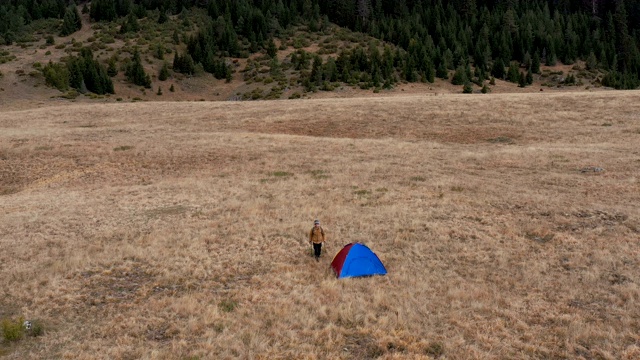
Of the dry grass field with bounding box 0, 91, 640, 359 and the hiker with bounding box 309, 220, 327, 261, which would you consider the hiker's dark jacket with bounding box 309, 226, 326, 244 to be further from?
the dry grass field with bounding box 0, 91, 640, 359

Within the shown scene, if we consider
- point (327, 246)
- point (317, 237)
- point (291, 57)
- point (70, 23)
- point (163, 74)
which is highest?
point (70, 23)

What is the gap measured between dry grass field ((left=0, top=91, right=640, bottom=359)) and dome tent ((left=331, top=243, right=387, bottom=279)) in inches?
15.7

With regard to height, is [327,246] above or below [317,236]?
below

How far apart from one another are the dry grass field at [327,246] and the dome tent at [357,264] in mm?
400

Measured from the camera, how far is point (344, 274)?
13531 millimetres

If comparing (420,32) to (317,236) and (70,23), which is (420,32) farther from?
(317,236)

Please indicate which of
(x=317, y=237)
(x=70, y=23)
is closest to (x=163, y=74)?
(x=70, y=23)

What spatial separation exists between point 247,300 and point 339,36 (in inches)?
3786

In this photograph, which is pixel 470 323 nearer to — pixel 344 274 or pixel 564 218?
pixel 344 274

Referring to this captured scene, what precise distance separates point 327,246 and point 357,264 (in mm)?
2539

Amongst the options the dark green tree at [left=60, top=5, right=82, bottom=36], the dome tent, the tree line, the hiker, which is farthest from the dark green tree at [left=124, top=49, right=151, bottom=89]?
the dome tent

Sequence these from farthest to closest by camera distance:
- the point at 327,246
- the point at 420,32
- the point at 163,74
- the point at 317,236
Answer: the point at 420,32 → the point at 163,74 → the point at 327,246 → the point at 317,236

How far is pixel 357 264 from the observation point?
1370 centimetres

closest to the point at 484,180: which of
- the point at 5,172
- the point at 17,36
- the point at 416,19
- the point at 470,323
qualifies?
the point at 470,323
